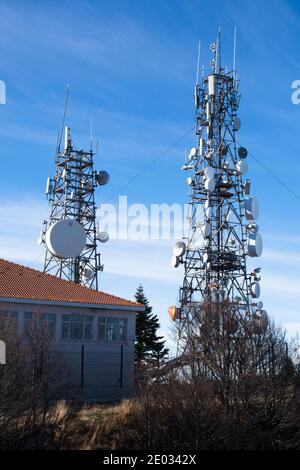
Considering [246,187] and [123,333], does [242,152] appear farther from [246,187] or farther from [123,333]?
[123,333]

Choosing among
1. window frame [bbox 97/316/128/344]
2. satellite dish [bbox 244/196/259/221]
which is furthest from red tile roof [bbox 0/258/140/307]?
satellite dish [bbox 244/196/259/221]

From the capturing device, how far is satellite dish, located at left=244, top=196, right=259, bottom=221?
4138cm

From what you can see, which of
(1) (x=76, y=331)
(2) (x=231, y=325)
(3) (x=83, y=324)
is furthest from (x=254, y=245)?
(2) (x=231, y=325)

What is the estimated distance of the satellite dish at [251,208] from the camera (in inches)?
1629

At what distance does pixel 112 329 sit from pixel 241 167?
15764 mm

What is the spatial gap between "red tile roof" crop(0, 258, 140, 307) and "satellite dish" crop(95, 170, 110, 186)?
15.1 meters

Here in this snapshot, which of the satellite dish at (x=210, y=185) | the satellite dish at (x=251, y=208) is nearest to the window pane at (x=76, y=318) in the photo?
the satellite dish at (x=210, y=185)

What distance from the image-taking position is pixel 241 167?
42.3 m

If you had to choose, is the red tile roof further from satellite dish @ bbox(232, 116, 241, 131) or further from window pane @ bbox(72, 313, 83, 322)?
satellite dish @ bbox(232, 116, 241, 131)

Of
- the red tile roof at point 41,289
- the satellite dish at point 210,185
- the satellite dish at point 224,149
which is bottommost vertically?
the red tile roof at point 41,289

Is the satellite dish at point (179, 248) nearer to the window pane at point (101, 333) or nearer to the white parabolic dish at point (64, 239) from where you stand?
the white parabolic dish at point (64, 239)

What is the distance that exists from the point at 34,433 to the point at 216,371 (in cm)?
694
